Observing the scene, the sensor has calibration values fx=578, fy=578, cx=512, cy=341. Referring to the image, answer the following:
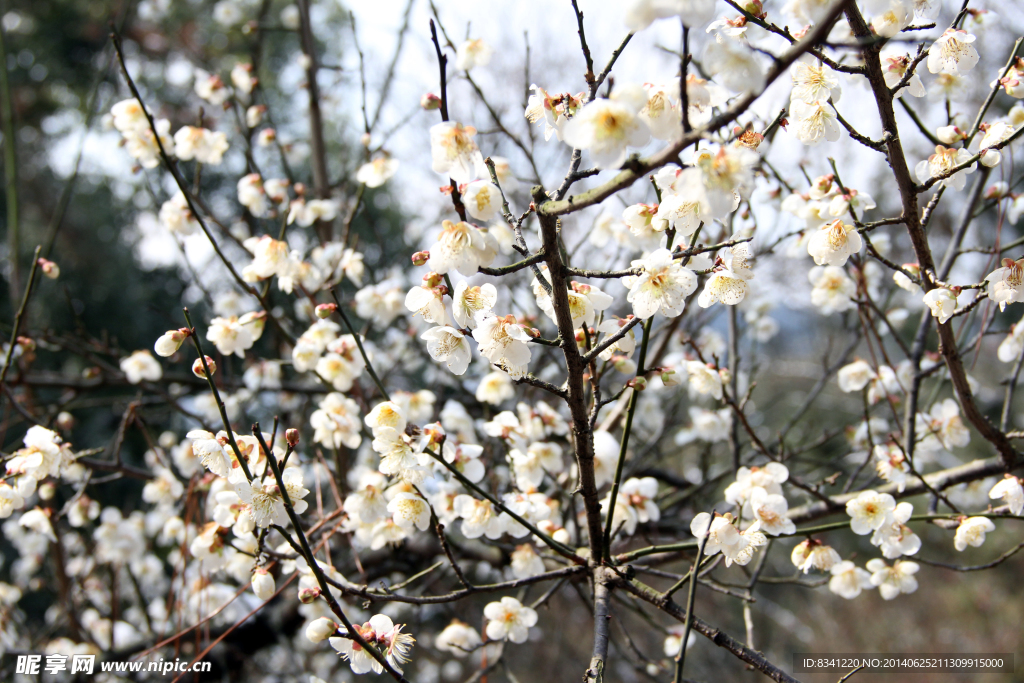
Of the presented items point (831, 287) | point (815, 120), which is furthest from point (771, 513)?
point (831, 287)

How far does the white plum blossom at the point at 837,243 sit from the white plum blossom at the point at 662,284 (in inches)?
19.2

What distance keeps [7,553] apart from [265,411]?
98.1 inches

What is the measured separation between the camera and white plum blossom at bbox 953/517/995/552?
1410mm

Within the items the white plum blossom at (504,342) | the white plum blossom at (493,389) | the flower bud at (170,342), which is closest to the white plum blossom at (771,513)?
the white plum blossom at (504,342)

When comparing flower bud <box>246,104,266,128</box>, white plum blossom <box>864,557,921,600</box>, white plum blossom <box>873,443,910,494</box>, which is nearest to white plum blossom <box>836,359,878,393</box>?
white plum blossom <box>873,443,910,494</box>

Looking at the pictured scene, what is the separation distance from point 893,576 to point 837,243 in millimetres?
1120

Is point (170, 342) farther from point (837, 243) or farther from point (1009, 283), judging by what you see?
point (1009, 283)

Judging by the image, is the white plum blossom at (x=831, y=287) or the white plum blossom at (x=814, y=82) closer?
the white plum blossom at (x=814, y=82)

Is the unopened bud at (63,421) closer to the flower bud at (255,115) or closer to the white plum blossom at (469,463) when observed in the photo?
the flower bud at (255,115)

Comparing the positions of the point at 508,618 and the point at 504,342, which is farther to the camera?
the point at 508,618

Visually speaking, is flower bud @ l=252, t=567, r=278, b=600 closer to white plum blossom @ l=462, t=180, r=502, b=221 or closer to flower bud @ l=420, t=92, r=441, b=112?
white plum blossom @ l=462, t=180, r=502, b=221

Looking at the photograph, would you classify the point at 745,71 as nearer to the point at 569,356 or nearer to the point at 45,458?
the point at 569,356

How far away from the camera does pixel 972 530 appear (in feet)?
4.67

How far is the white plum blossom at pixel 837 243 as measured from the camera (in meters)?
1.30
